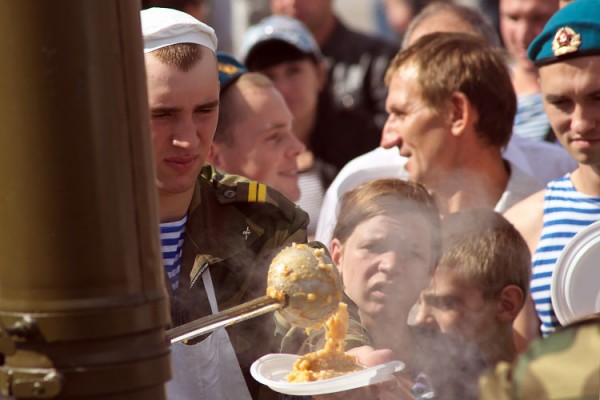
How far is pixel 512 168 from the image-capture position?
3.79 meters

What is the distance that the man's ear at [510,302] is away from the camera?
310 centimetres

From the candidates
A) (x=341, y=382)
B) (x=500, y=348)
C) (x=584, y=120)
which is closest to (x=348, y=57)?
(x=584, y=120)

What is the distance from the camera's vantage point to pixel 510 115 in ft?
12.3

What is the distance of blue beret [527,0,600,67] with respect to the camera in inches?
124

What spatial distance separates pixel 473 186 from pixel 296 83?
57.7 inches

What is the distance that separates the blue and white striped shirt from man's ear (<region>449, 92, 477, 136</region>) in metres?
1.38

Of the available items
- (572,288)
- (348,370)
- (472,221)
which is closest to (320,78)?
(472,221)

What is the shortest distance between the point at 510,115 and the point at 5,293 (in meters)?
2.62

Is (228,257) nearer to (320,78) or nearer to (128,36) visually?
(128,36)

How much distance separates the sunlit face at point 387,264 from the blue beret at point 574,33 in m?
0.75

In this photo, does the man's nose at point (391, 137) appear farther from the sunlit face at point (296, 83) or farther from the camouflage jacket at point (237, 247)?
the sunlit face at point (296, 83)

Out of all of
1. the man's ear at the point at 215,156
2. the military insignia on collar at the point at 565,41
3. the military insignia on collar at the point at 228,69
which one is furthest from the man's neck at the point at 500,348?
the military insignia on collar at the point at 228,69

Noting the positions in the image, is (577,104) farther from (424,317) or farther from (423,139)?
(424,317)

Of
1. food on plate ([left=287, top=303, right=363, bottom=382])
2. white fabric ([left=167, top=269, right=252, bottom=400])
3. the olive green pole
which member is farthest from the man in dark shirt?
the olive green pole
